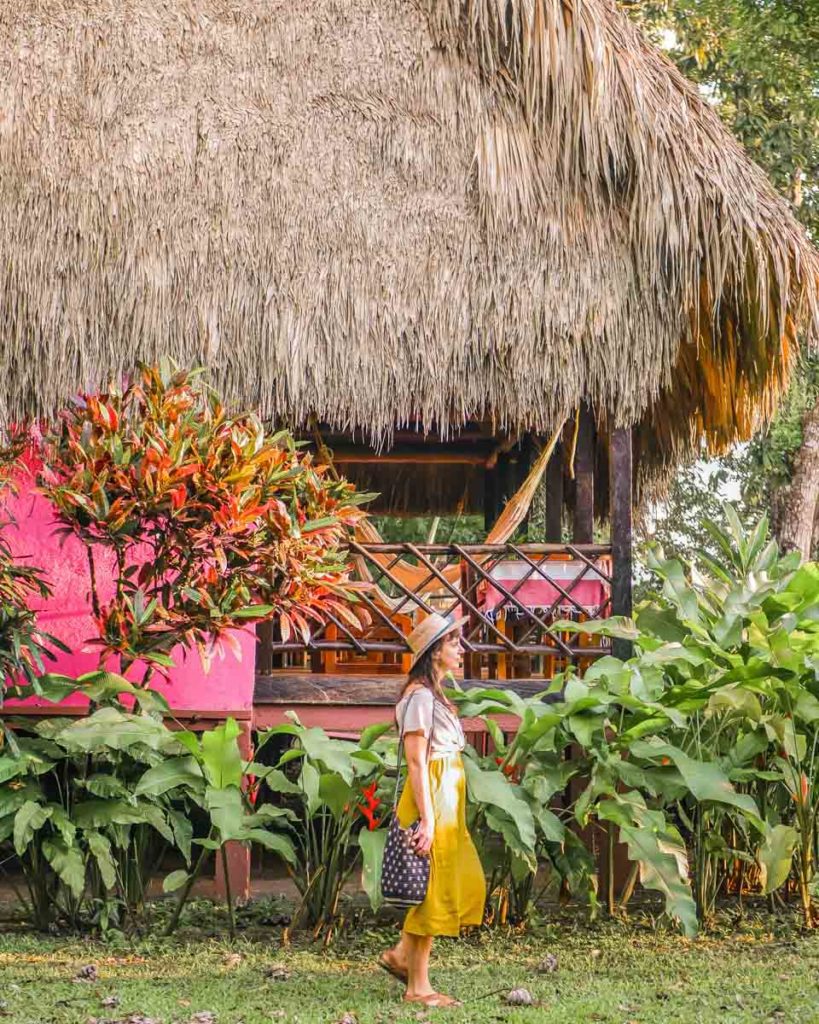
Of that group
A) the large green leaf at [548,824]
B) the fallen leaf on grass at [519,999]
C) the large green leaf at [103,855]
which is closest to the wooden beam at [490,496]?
the large green leaf at [548,824]

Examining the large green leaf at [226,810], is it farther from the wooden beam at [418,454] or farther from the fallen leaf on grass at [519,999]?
the wooden beam at [418,454]

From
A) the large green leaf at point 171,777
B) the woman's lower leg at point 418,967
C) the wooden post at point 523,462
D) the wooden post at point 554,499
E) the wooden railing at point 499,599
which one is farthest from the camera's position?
the wooden post at point 523,462

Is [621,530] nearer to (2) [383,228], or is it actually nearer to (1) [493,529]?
(1) [493,529]

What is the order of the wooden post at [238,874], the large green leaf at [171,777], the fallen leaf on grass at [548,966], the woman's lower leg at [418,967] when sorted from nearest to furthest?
the woman's lower leg at [418,967] → the fallen leaf on grass at [548,966] → the large green leaf at [171,777] → the wooden post at [238,874]

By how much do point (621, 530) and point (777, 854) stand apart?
6.52ft

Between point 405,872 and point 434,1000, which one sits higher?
point 405,872

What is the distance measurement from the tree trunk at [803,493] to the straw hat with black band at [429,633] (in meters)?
8.13

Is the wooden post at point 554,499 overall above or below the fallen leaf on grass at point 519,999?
above

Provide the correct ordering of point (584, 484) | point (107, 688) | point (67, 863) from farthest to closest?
point (584, 484) → point (107, 688) → point (67, 863)

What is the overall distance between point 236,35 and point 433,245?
4.80ft

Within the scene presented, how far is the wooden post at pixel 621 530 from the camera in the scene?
5.92 m

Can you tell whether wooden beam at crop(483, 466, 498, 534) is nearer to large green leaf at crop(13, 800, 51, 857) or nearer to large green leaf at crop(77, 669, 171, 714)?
large green leaf at crop(77, 669, 171, 714)

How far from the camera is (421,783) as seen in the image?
3463mm

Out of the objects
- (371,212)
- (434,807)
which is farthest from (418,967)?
(371,212)
